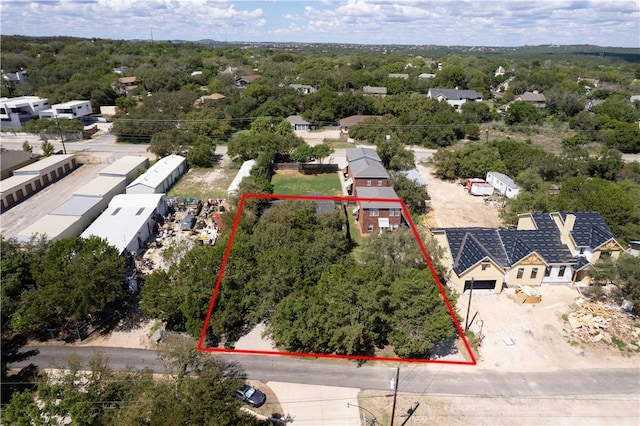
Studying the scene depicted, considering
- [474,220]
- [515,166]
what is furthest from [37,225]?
[515,166]

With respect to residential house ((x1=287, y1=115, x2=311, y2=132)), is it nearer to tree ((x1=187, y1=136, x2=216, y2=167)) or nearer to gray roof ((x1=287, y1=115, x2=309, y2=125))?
gray roof ((x1=287, y1=115, x2=309, y2=125))

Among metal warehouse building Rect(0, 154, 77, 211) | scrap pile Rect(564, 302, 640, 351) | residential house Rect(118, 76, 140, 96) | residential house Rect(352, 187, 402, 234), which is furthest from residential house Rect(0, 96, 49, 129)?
Result: scrap pile Rect(564, 302, 640, 351)

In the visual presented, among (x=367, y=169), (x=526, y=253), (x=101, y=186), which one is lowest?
(x=101, y=186)

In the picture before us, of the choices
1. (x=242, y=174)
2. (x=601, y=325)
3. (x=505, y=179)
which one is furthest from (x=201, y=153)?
(x=601, y=325)

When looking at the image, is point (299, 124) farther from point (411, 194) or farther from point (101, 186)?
point (101, 186)

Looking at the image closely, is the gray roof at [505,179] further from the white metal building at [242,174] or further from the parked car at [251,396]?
the parked car at [251,396]
